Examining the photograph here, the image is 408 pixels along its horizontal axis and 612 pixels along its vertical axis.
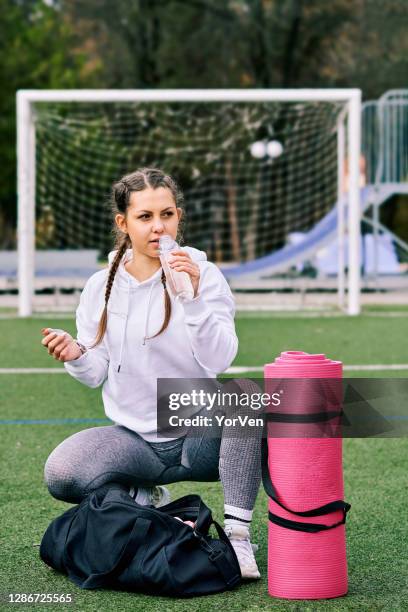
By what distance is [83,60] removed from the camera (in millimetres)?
31062

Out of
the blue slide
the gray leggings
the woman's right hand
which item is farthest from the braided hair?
the blue slide

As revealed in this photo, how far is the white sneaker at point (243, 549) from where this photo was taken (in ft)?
11.2

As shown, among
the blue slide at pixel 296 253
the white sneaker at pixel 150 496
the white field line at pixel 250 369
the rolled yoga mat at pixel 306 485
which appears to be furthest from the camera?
the blue slide at pixel 296 253

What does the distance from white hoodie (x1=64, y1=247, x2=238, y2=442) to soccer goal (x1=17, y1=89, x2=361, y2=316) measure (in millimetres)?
10492

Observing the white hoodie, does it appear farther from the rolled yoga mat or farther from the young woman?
the rolled yoga mat

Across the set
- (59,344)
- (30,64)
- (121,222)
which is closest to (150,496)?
(59,344)

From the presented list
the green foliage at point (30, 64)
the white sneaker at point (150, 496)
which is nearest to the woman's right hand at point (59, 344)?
the white sneaker at point (150, 496)

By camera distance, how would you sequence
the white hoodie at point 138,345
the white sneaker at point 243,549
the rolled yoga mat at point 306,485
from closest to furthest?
the rolled yoga mat at point 306,485 → the white sneaker at point 243,549 → the white hoodie at point 138,345

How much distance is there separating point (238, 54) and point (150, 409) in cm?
2601

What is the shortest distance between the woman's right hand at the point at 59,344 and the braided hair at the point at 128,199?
0.17 meters

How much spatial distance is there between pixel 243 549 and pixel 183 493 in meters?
1.35

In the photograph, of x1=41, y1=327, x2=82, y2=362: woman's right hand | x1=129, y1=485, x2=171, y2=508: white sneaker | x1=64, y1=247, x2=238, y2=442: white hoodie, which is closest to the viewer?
x1=41, y1=327, x2=82, y2=362: woman's right hand

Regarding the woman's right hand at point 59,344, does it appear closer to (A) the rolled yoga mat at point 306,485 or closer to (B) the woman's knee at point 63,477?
(B) the woman's knee at point 63,477

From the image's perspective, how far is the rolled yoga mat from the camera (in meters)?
3.22
